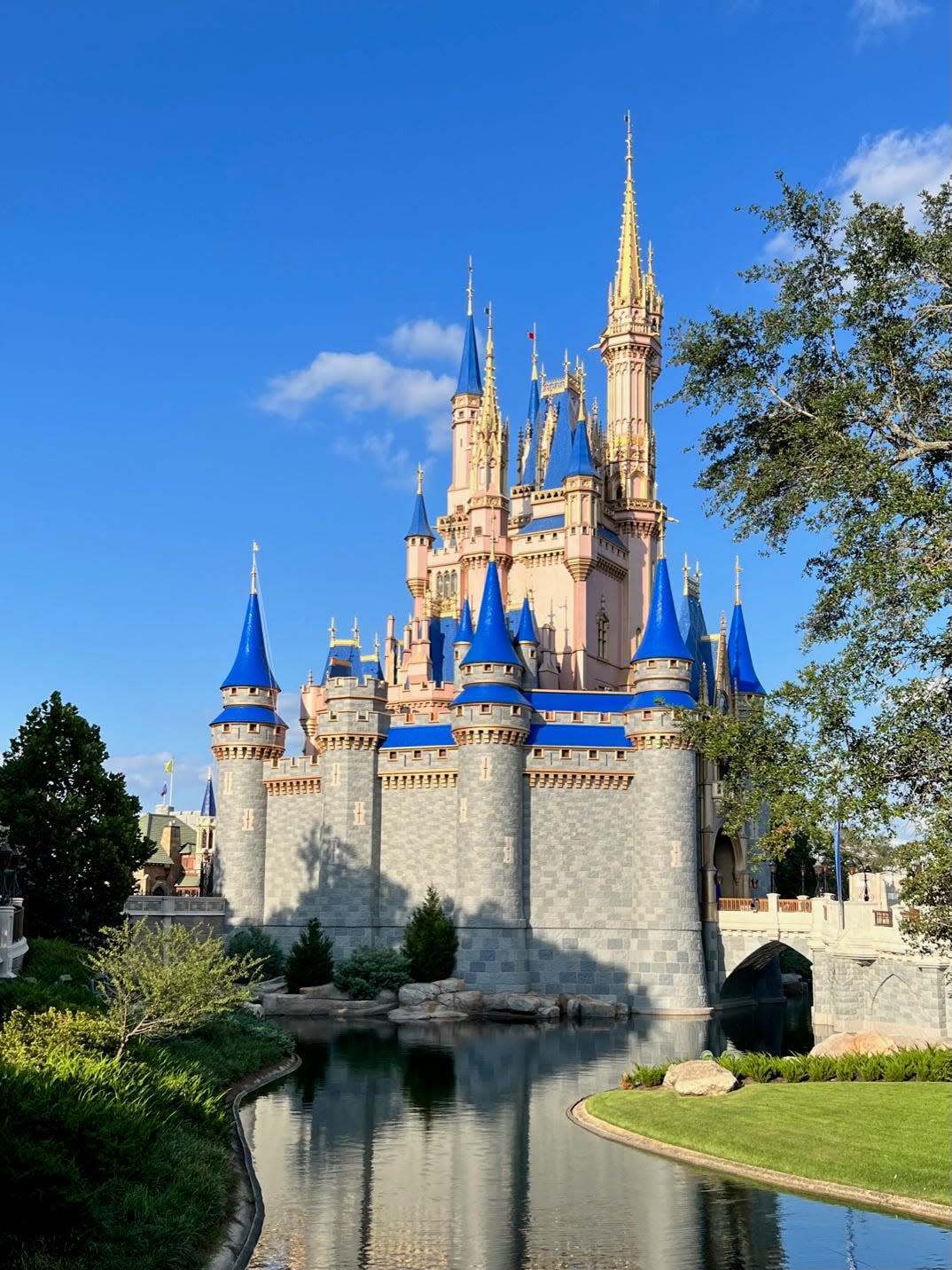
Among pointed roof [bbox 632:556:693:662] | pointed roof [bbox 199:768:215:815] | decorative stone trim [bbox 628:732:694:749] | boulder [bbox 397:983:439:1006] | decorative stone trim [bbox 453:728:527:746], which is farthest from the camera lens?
pointed roof [bbox 199:768:215:815]

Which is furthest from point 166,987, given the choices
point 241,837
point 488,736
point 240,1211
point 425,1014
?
point 241,837

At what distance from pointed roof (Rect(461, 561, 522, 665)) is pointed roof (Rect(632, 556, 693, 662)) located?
192 inches

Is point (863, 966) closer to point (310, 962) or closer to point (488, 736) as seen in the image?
point (488, 736)

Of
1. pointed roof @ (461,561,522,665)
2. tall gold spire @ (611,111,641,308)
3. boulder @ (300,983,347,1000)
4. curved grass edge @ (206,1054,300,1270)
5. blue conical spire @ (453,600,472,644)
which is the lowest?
curved grass edge @ (206,1054,300,1270)

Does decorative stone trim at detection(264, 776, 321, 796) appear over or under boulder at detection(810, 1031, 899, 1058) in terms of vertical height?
over

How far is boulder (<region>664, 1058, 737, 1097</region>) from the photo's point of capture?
2275cm

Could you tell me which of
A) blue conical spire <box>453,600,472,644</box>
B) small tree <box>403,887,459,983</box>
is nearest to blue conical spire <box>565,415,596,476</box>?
blue conical spire <box>453,600,472,644</box>

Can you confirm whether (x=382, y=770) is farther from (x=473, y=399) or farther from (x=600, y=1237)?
(x=600, y=1237)

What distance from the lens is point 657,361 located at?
208 feet

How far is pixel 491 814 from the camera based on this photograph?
4612 cm

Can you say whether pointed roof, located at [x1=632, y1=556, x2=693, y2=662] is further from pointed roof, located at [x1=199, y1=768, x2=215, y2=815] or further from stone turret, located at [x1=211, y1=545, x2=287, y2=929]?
pointed roof, located at [x1=199, y1=768, x2=215, y2=815]

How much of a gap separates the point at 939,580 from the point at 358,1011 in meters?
33.3

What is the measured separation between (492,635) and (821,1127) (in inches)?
1161

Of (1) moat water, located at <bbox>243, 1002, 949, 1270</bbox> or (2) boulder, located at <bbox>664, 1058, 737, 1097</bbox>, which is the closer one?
(1) moat water, located at <bbox>243, 1002, 949, 1270</bbox>
